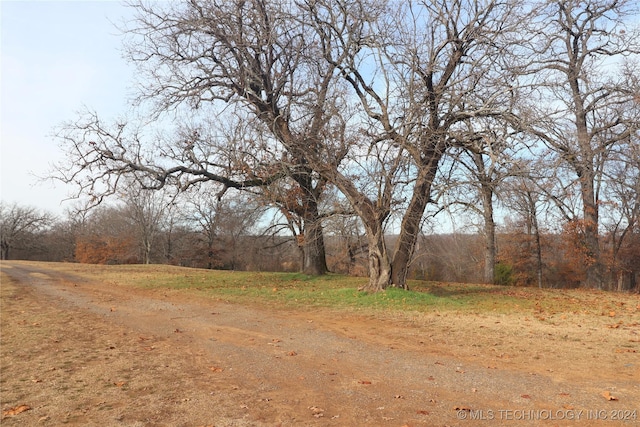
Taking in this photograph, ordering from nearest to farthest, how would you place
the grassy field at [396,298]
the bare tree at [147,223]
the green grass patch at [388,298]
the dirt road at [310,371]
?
the dirt road at [310,371]
the grassy field at [396,298]
the green grass patch at [388,298]
the bare tree at [147,223]

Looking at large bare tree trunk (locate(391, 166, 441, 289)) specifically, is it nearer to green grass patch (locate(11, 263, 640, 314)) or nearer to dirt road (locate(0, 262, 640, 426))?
green grass patch (locate(11, 263, 640, 314))

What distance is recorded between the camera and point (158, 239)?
5097 cm

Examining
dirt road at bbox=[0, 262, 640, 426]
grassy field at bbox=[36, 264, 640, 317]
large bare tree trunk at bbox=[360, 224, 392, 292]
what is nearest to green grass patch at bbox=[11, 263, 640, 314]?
grassy field at bbox=[36, 264, 640, 317]

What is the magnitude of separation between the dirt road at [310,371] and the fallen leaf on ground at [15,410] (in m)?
0.03

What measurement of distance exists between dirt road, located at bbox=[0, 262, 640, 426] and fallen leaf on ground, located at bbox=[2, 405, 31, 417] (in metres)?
0.03

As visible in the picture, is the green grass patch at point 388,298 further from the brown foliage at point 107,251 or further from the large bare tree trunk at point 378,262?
the brown foliage at point 107,251

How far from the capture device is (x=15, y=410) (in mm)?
4613

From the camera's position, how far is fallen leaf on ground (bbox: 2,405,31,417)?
14.8ft

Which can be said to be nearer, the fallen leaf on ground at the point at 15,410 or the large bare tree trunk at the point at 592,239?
the fallen leaf on ground at the point at 15,410

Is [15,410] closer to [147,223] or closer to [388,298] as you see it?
[388,298]

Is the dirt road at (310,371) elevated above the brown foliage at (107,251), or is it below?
below

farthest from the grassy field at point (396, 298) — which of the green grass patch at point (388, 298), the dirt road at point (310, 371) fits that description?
the dirt road at point (310, 371)

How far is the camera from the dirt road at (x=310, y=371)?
438cm

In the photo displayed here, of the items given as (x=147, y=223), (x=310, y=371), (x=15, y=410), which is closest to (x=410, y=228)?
(x=310, y=371)
